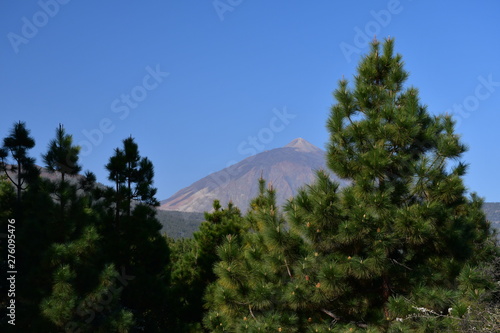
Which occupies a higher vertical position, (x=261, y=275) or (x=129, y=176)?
(x=129, y=176)

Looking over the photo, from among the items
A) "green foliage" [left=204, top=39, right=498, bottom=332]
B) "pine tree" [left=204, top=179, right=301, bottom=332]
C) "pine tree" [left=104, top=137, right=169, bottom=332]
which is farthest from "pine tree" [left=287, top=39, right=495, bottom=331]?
"pine tree" [left=104, top=137, right=169, bottom=332]

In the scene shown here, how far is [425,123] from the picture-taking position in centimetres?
962

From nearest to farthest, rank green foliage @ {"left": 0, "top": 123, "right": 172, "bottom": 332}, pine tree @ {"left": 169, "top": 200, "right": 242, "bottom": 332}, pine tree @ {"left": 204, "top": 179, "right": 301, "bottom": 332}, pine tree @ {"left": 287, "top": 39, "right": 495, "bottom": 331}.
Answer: pine tree @ {"left": 287, "top": 39, "right": 495, "bottom": 331}, pine tree @ {"left": 204, "top": 179, "right": 301, "bottom": 332}, green foliage @ {"left": 0, "top": 123, "right": 172, "bottom": 332}, pine tree @ {"left": 169, "top": 200, "right": 242, "bottom": 332}

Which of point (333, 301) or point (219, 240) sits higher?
point (219, 240)

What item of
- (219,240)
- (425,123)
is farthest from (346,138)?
(219,240)

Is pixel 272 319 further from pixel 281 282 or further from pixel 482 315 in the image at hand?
pixel 482 315

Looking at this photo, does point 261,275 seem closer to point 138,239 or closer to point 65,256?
point 65,256

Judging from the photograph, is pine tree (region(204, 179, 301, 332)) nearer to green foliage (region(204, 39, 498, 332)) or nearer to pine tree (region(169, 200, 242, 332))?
green foliage (region(204, 39, 498, 332))

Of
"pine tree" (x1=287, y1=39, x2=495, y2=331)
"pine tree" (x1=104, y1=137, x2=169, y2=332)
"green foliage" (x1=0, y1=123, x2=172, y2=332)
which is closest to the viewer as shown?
"pine tree" (x1=287, y1=39, x2=495, y2=331)

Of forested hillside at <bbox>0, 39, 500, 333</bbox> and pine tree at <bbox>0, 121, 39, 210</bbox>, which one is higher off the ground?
pine tree at <bbox>0, 121, 39, 210</bbox>

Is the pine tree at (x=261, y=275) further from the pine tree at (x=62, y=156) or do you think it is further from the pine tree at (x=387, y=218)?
the pine tree at (x=62, y=156)

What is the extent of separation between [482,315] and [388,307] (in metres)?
1.59

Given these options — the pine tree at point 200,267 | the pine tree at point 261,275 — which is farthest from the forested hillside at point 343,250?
the pine tree at point 200,267

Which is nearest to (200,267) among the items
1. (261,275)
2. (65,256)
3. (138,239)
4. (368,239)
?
(138,239)
